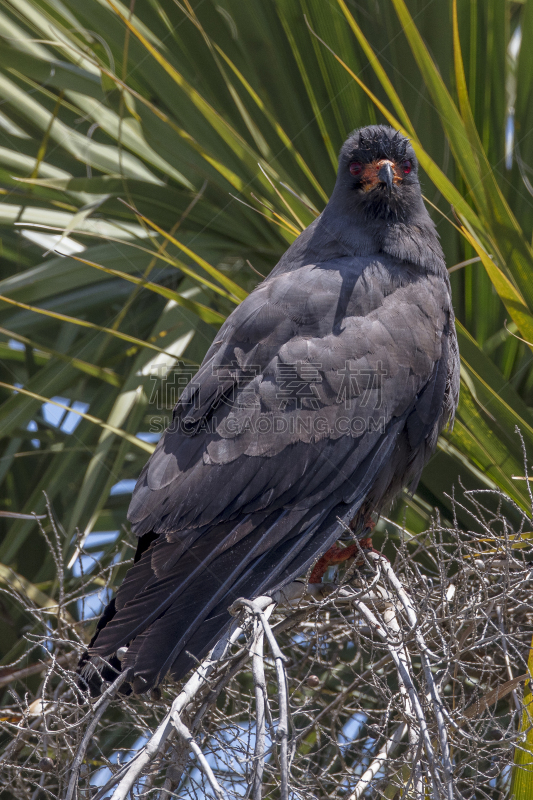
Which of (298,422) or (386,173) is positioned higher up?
(386,173)

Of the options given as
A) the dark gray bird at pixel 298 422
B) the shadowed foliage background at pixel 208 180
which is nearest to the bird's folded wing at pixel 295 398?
the dark gray bird at pixel 298 422

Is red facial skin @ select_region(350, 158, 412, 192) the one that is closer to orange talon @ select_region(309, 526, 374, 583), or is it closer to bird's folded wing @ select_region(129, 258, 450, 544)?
bird's folded wing @ select_region(129, 258, 450, 544)

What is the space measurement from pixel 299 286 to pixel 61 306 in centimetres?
116

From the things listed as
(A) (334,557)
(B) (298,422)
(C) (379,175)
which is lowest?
(A) (334,557)

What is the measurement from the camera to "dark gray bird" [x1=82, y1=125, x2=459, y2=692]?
2.15 m

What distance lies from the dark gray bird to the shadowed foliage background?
0.14 meters

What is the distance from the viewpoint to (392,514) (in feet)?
9.70

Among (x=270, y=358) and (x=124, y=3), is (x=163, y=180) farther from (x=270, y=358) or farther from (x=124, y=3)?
(x=270, y=358)

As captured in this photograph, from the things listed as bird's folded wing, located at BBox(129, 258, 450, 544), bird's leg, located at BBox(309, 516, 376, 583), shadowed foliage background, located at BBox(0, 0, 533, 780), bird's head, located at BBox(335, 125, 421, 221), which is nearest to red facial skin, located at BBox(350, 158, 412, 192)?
bird's head, located at BBox(335, 125, 421, 221)

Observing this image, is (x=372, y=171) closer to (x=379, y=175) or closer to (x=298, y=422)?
(x=379, y=175)

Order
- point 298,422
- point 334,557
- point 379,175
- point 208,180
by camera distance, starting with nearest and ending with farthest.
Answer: point 298,422
point 334,557
point 379,175
point 208,180

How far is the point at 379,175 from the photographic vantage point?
274 cm

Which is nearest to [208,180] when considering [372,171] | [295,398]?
[372,171]

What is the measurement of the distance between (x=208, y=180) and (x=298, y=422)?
1.07 metres
